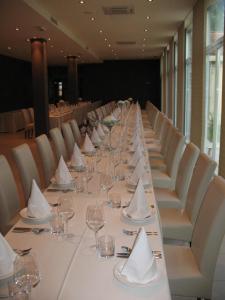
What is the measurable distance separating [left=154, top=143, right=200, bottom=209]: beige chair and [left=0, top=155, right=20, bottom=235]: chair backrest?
56.7 inches

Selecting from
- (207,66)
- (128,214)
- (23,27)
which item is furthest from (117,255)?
(23,27)

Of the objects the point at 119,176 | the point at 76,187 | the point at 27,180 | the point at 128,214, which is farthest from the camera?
the point at 27,180

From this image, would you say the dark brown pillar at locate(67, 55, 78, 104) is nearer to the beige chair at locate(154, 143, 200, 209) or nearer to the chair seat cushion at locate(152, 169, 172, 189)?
the chair seat cushion at locate(152, 169, 172, 189)

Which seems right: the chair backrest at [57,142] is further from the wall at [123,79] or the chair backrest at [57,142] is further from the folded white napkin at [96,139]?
the wall at [123,79]

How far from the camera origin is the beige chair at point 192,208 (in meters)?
2.90

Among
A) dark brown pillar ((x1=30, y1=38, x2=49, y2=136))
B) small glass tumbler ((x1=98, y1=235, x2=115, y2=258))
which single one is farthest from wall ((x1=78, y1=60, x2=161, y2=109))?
small glass tumbler ((x1=98, y1=235, x2=115, y2=258))

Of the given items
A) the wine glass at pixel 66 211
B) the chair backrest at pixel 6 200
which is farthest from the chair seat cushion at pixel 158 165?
the wine glass at pixel 66 211

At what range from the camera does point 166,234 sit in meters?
3.07

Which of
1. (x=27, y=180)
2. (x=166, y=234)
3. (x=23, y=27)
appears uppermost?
(x=23, y=27)

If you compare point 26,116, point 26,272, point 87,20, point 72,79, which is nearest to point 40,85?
point 87,20

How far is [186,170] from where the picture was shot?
3.62m

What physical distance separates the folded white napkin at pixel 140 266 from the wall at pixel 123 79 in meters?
22.8

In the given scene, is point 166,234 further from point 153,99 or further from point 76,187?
point 153,99

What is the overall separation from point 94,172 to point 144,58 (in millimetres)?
20970
